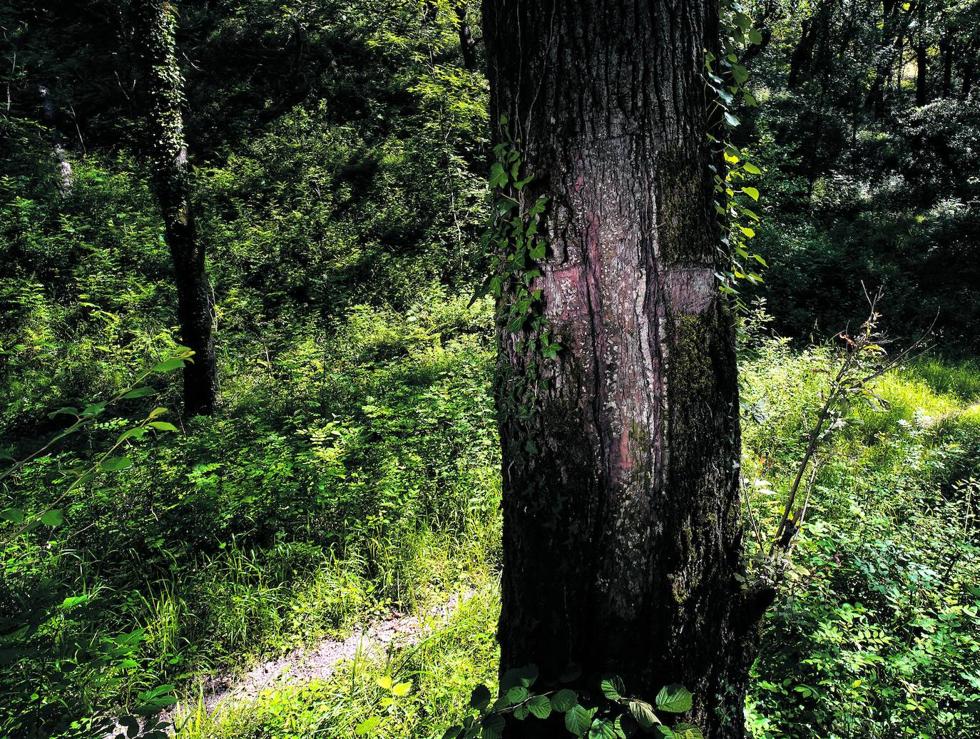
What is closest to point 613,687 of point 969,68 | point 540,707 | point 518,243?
point 540,707

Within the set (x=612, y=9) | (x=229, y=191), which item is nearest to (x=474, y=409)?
(x=612, y=9)

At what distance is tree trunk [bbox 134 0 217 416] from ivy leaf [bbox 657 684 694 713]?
622cm

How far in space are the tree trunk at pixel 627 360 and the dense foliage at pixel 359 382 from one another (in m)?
0.46

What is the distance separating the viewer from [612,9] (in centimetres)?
131

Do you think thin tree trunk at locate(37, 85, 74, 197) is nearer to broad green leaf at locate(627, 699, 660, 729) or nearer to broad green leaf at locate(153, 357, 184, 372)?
broad green leaf at locate(153, 357, 184, 372)

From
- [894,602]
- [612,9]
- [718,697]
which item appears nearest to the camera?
[612,9]

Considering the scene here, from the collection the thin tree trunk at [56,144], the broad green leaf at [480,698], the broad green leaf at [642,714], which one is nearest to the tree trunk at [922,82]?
the broad green leaf at [642,714]

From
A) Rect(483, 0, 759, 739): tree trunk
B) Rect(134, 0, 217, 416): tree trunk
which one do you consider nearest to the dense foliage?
Rect(134, 0, 217, 416): tree trunk

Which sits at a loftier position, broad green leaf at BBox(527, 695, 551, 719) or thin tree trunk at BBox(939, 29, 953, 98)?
thin tree trunk at BBox(939, 29, 953, 98)

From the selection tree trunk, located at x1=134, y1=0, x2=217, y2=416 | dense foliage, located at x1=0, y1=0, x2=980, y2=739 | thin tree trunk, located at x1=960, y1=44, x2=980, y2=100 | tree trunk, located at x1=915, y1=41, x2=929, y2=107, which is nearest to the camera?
dense foliage, located at x1=0, y1=0, x2=980, y2=739

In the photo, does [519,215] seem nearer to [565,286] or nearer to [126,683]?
[565,286]

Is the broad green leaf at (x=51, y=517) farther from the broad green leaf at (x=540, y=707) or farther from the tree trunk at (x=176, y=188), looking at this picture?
the tree trunk at (x=176, y=188)

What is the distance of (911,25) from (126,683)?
23.2 m

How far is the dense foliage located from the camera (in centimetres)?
239
